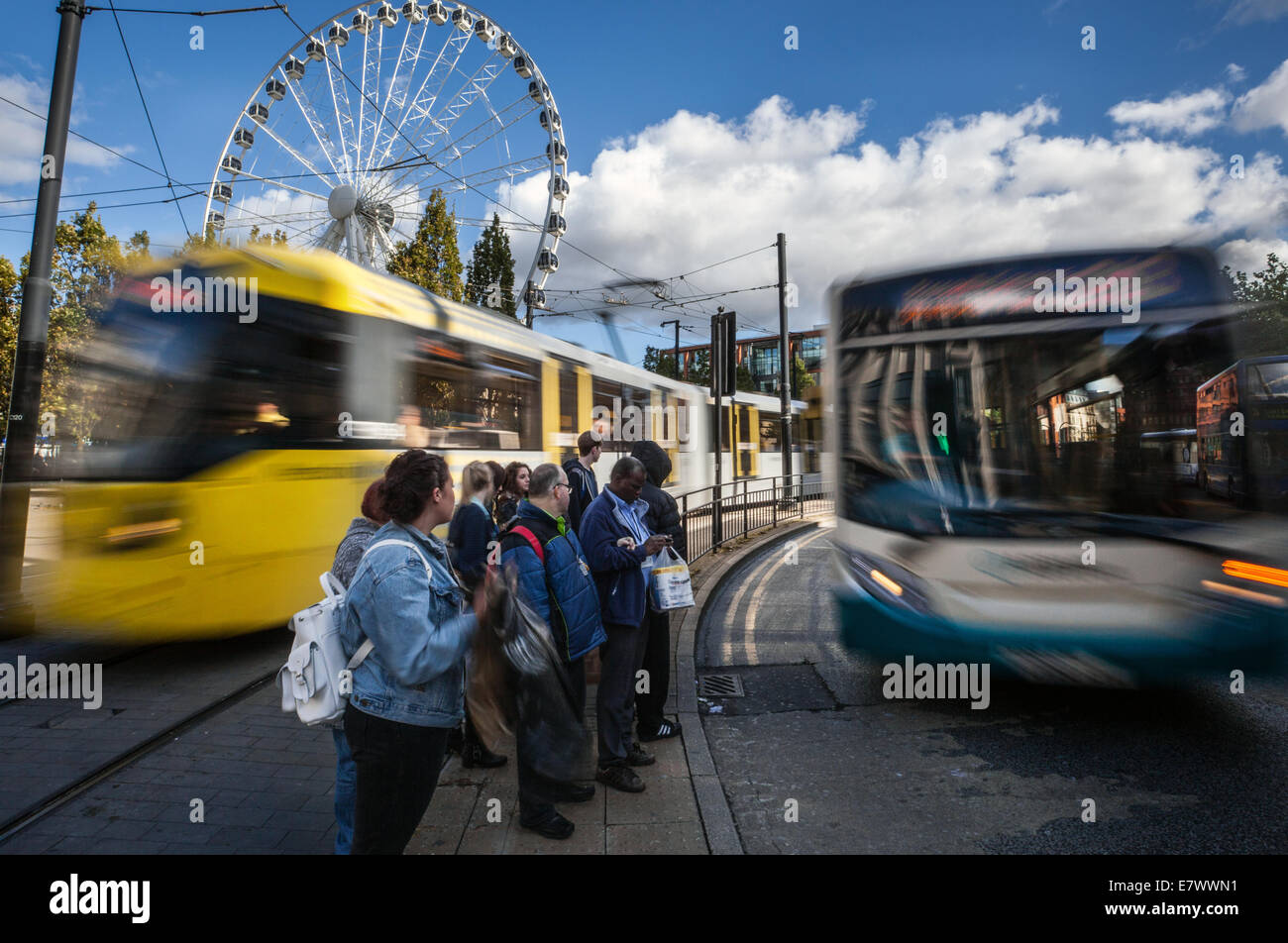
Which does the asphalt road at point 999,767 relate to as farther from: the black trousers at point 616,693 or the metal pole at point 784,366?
the metal pole at point 784,366

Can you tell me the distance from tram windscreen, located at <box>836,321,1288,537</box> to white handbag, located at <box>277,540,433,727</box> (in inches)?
125

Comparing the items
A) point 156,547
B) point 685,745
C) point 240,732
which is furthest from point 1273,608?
point 156,547

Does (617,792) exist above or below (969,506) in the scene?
below

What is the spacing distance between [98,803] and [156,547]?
229cm

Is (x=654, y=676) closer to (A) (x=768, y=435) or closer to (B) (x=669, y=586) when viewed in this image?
(B) (x=669, y=586)

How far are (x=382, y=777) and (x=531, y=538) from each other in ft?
4.16

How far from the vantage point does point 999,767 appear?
12.6ft

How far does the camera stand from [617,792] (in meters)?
3.60

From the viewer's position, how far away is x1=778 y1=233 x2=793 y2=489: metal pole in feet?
58.2

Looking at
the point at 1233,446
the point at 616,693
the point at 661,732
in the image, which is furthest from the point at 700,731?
the point at 1233,446

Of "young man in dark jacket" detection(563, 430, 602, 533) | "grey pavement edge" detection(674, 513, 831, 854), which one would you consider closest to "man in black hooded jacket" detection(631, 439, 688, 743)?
"grey pavement edge" detection(674, 513, 831, 854)

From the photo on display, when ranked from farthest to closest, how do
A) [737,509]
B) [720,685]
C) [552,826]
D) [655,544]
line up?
[737,509], [720,685], [655,544], [552,826]

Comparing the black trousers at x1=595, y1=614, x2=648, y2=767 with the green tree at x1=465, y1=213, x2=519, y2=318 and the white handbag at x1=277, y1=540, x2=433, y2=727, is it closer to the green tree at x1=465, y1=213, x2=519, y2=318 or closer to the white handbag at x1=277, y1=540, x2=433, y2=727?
the white handbag at x1=277, y1=540, x2=433, y2=727
